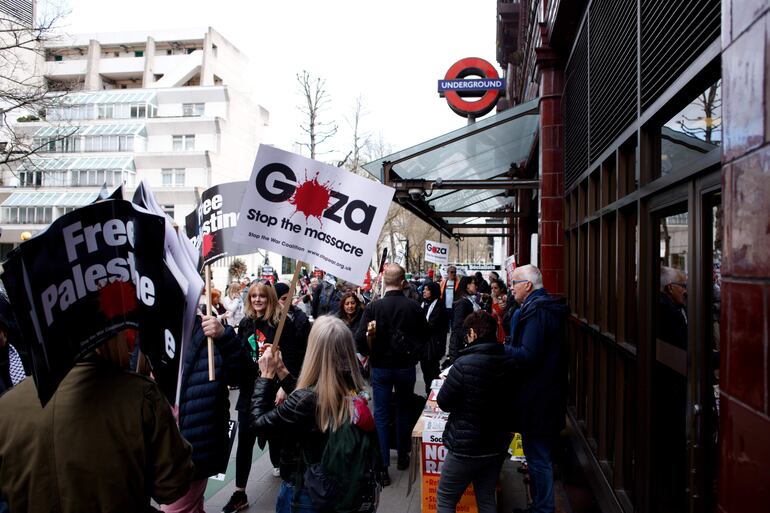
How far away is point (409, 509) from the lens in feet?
18.4

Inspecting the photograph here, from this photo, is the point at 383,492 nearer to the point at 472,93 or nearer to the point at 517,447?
the point at 517,447

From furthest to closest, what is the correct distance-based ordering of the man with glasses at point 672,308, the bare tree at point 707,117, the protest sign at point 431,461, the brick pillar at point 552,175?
the brick pillar at point 552,175 < the protest sign at point 431,461 < the man with glasses at point 672,308 < the bare tree at point 707,117

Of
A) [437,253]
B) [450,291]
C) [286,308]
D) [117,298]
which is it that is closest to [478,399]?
[286,308]

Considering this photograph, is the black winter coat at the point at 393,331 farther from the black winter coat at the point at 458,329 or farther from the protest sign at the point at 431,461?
the black winter coat at the point at 458,329

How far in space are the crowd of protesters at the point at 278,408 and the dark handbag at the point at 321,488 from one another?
4 centimetres

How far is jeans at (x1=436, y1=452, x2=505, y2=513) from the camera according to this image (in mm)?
4395

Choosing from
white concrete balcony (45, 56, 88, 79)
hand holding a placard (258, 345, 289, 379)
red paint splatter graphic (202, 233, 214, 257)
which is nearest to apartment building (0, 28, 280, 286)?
white concrete balcony (45, 56, 88, 79)

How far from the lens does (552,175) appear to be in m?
8.27

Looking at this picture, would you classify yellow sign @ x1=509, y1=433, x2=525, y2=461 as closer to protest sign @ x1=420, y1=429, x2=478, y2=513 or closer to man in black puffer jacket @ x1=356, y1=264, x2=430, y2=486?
man in black puffer jacket @ x1=356, y1=264, x2=430, y2=486

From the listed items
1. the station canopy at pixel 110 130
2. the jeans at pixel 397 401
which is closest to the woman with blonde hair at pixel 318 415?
the jeans at pixel 397 401

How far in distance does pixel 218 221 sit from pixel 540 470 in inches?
127

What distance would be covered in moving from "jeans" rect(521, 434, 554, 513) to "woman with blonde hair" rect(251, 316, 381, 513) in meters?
2.20

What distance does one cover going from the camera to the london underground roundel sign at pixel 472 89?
50.8 feet

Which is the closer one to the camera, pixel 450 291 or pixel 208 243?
pixel 208 243
